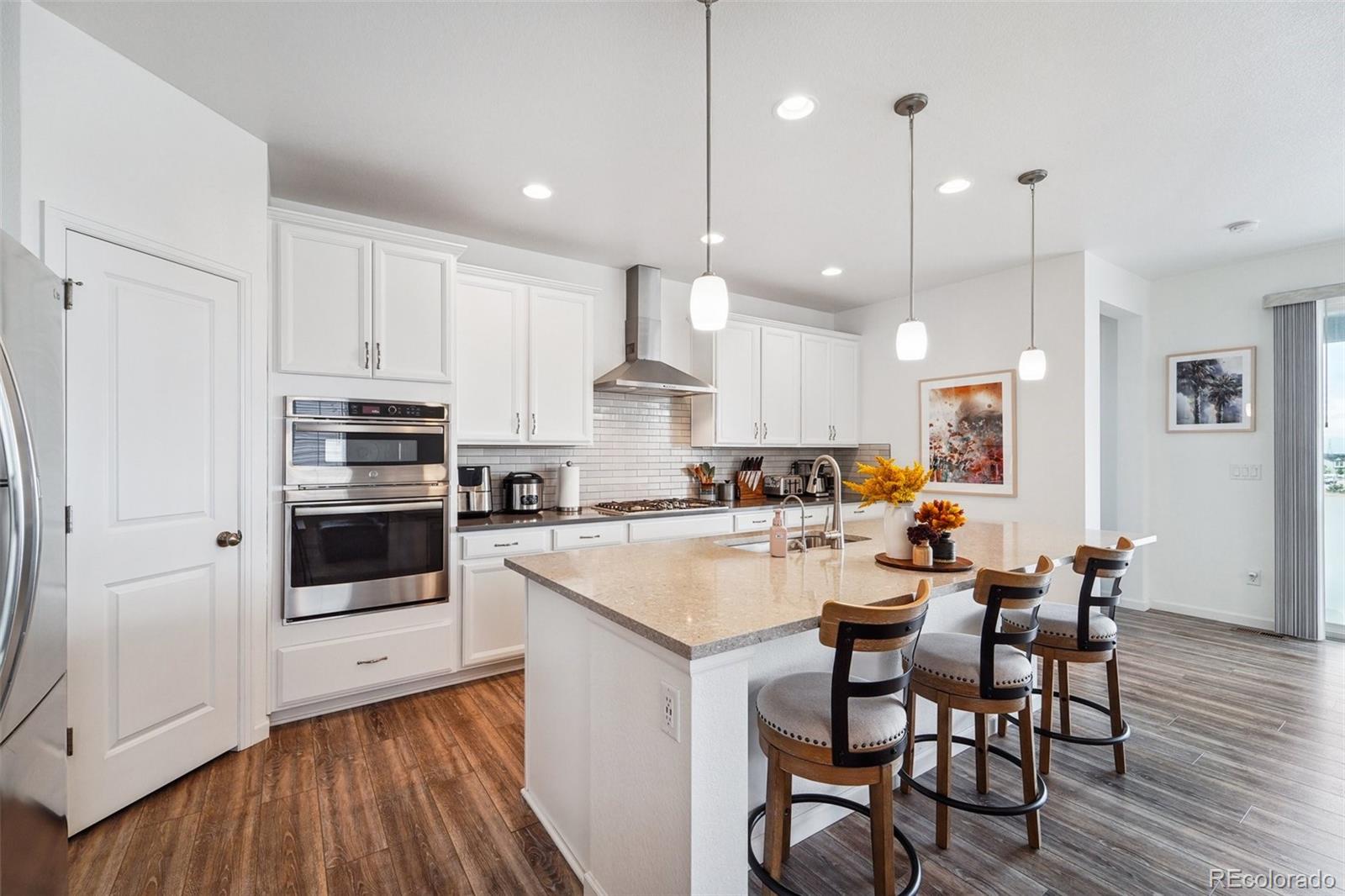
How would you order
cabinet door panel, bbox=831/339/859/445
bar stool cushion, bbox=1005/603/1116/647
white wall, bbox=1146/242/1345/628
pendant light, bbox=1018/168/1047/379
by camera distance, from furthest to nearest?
cabinet door panel, bbox=831/339/859/445, white wall, bbox=1146/242/1345/628, pendant light, bbox=1018/168/1047/379, bar stool cushion, bbox=1005/603/1116/647

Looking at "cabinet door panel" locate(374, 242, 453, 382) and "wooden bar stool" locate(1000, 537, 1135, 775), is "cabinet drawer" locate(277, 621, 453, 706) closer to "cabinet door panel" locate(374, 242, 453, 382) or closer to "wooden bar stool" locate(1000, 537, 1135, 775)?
"cabinet door panel" locate(374, 242, 453, 382)

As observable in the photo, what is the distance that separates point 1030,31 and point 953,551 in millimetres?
1784

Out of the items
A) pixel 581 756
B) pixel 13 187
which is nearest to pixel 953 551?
pixel 581 756

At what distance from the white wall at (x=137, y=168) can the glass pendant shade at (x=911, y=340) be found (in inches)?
112

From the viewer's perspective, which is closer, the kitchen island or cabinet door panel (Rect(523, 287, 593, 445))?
the kitchen island

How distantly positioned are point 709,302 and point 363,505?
207cm

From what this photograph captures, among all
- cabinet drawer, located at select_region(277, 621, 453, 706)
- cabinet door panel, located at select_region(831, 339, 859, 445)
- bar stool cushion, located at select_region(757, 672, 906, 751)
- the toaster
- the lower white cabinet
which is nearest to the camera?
bar stool cushion, located at select_region(757, 672, 906, 751)

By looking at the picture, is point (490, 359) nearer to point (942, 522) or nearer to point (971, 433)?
point (942, 522)

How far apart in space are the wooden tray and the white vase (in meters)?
0.03

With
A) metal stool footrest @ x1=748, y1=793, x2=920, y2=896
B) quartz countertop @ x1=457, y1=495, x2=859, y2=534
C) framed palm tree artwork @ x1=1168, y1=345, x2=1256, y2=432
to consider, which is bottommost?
metal stool footrest @ x1=748, y1=793, x2=920, y2=896

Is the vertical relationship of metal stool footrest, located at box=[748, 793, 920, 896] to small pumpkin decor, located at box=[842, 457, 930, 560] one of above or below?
below

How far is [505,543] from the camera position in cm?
338

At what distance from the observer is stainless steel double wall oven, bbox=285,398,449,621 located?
9.14 feet

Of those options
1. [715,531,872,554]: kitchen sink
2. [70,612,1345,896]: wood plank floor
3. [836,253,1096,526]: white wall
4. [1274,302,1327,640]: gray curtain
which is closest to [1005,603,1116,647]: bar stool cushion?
[70,612,1345,896]: wood plank floor
